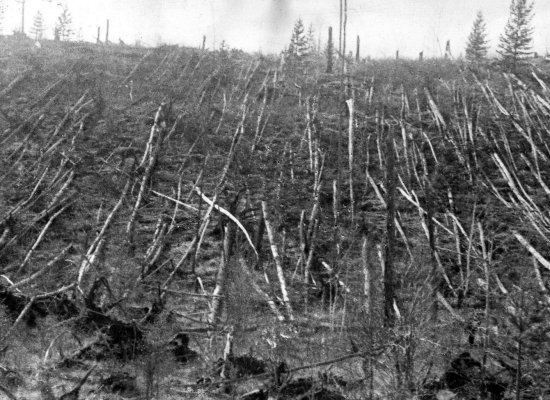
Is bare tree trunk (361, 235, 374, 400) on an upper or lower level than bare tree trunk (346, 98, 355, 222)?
lower

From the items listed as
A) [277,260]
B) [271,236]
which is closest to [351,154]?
[271,236]

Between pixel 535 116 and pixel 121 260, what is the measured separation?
11.7m

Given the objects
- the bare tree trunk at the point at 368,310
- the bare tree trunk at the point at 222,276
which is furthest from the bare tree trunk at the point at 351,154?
the bare tree trunk at the point at 222,276

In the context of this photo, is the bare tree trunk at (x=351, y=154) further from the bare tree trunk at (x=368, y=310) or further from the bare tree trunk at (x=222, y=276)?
the bare tree trunk at (x=222, y=276)

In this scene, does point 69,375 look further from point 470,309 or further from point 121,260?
point 470,309

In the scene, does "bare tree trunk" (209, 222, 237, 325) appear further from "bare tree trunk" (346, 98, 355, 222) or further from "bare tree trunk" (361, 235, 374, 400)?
"bare tree trunk" (346, 98, 355, 222)

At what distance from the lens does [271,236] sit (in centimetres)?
1019

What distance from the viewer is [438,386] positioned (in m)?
6.55

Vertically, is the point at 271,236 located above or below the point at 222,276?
above

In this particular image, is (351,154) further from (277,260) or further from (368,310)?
(368,310)

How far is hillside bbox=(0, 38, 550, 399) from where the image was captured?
6809mm

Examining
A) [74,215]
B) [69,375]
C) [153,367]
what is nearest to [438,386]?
[153,367]

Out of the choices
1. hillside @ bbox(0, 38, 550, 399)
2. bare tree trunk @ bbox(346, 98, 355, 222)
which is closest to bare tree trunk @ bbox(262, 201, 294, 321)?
hillside @ bbox(0, 38, 550, 399)

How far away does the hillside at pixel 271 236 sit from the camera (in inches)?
268
